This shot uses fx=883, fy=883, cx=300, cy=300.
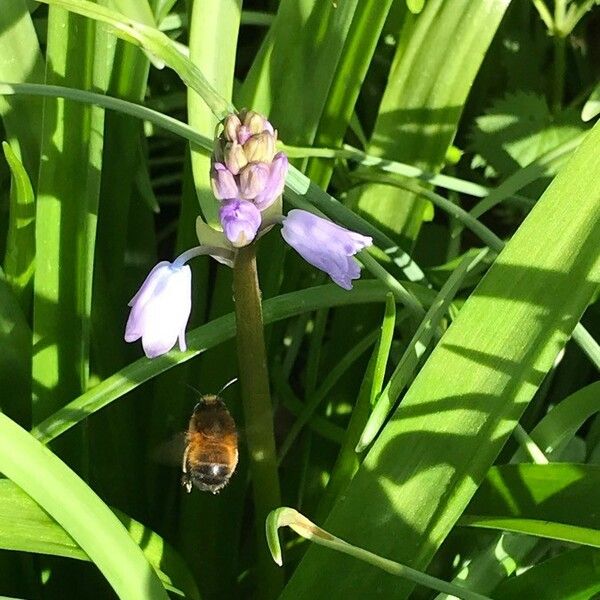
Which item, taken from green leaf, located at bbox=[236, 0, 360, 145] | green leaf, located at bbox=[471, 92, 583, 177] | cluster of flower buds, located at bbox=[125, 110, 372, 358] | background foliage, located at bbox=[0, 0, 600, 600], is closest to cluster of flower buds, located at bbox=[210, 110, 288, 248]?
cluster of flower buds, located at bbox=[125, 110, 372, 358]

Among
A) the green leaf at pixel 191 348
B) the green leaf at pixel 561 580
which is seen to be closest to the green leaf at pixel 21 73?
the green leaf at pixel 191 348

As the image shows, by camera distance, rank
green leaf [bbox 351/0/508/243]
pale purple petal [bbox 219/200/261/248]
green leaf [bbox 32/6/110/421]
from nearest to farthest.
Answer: pale purple petal [bbox 219/200/261/248], green leaf [bbox 32/6/110/421], green leaf [bbox 351/0/508/243]

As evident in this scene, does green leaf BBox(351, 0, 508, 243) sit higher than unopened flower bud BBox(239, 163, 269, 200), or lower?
higher

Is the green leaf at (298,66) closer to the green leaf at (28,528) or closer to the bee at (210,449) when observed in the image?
the bee at (210,449)

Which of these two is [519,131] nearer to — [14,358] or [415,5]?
[415,5]

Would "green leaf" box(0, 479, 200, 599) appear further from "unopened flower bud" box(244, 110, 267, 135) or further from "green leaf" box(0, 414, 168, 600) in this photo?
"unopened flower bud" box(244, 110, 267, 135)

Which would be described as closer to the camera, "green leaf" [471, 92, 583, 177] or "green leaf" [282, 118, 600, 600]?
"green leaf" [282, 118, 600, 600]

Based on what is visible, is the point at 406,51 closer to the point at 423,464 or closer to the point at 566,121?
the point at 566,121
